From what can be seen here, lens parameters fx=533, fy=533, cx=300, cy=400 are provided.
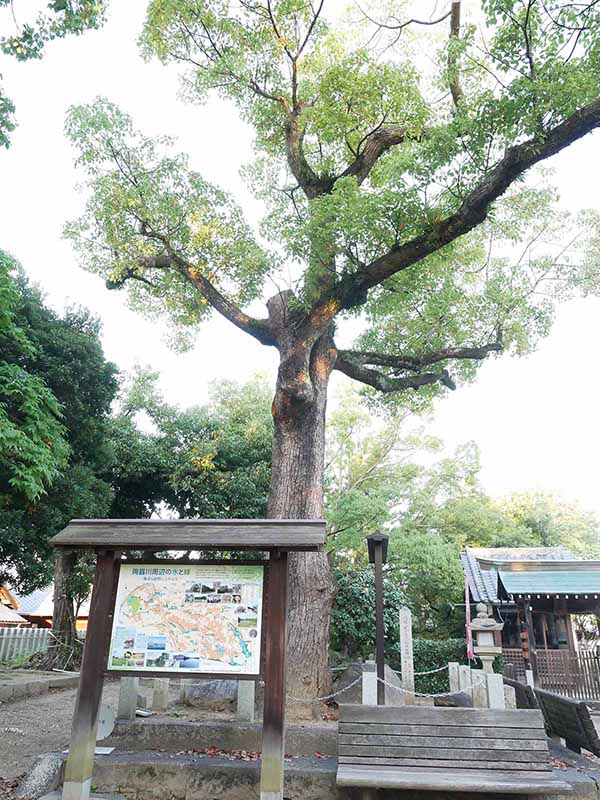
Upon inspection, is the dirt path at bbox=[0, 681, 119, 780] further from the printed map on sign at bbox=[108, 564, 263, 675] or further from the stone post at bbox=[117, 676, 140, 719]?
the printed map on sign at bbox=[108, 564, 263, 675]

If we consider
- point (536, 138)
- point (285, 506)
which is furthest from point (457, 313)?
point (285, 506)

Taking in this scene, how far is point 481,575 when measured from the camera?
1812 cm

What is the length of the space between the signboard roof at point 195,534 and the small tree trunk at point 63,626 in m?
9.69

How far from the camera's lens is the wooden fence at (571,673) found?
1362 cm

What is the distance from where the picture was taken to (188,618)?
470cm

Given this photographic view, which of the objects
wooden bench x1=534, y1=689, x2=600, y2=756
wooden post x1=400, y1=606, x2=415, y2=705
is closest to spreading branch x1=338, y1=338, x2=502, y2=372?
wooden post x1=400, y1=606, x2=415, y2=705

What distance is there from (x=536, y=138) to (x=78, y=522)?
290 inches

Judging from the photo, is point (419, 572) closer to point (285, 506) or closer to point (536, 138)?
point (285, 506)

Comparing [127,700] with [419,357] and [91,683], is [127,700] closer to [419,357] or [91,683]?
[91,683]

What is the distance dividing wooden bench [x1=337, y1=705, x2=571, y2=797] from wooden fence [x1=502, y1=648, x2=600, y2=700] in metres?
10.5

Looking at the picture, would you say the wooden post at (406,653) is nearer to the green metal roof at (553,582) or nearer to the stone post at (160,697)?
the stone post at (160,697)

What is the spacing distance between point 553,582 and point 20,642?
14.6 m

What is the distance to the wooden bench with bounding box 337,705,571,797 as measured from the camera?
4.42 meters

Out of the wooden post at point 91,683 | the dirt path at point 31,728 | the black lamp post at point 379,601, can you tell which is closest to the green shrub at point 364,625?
the dirt path at point 31,728
